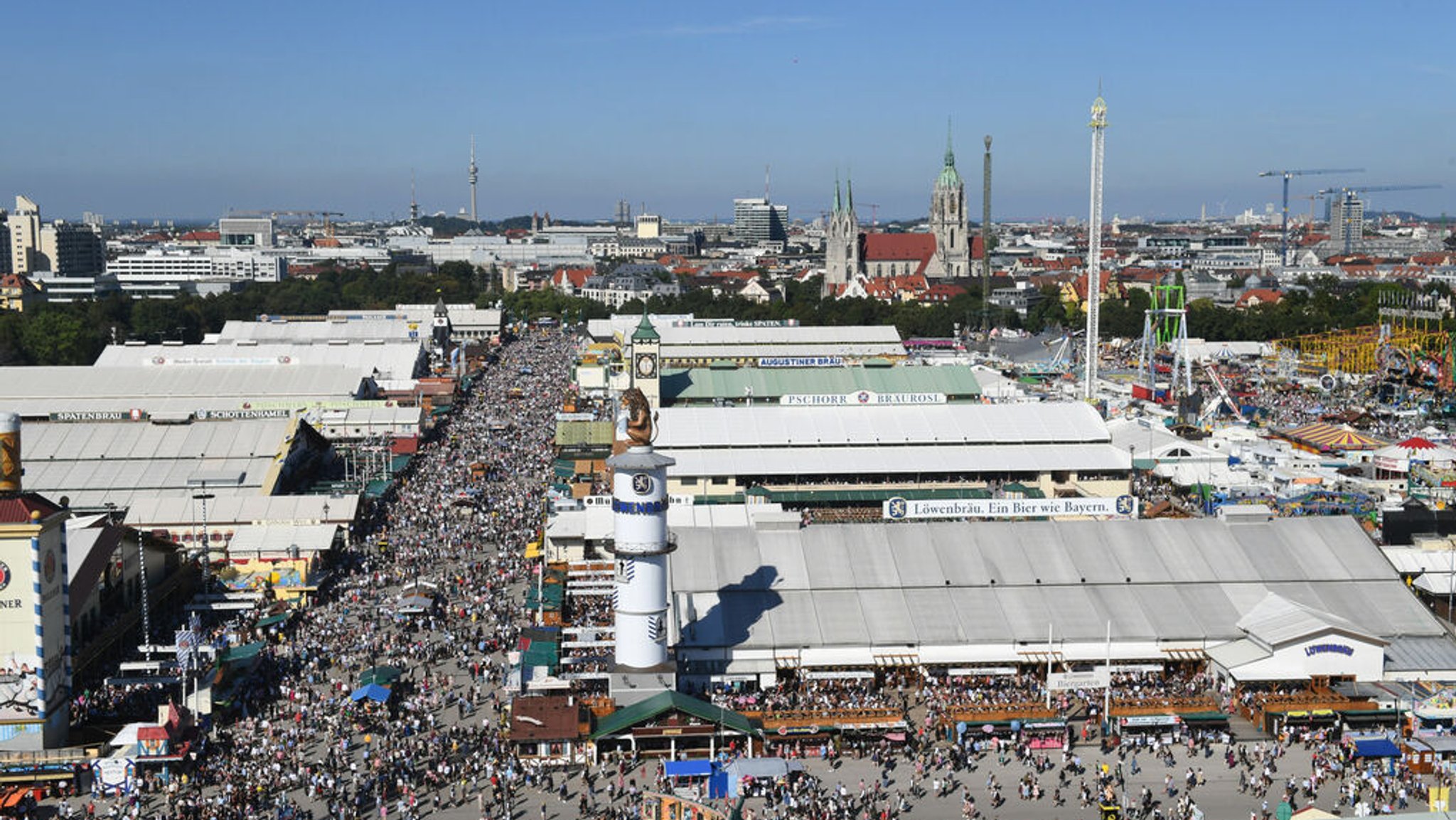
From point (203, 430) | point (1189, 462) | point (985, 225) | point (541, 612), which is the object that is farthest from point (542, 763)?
point (985, 225)

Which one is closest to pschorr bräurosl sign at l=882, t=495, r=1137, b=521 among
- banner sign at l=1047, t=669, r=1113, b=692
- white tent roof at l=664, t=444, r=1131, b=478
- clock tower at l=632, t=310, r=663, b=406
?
white tent roof at l=664, t=444, r=1131, b=478

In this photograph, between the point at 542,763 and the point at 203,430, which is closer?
the point at 542,763

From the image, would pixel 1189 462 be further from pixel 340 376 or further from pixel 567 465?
pixel 340 376

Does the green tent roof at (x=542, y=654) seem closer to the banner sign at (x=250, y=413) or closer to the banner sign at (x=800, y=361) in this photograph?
the banner sign at (x=250, y=413)

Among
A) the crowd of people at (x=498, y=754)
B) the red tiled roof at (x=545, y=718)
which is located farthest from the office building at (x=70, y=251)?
the red tiled roof at (x=545, y=718)

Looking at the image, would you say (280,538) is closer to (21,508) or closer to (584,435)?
(21,508)

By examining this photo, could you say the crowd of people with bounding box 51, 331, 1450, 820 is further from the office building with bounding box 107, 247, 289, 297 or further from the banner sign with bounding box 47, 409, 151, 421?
the office building with bounding box 107, 247, 289, 297
